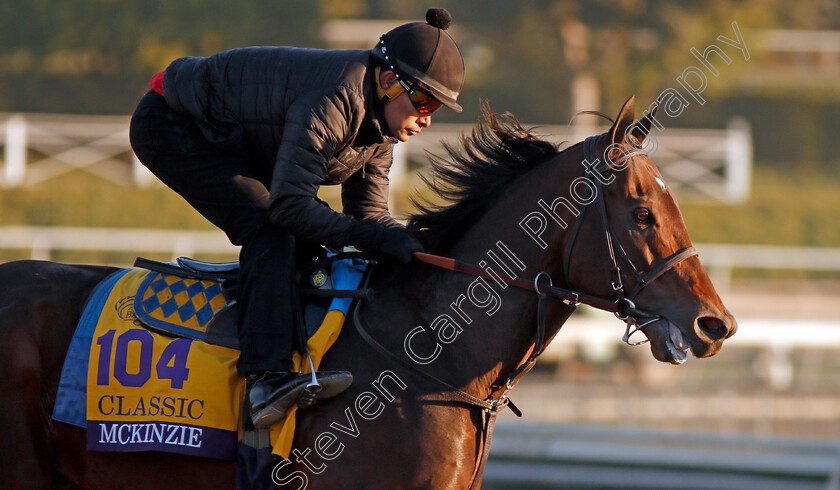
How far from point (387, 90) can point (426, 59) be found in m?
0.18

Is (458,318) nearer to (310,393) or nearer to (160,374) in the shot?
(310,393)

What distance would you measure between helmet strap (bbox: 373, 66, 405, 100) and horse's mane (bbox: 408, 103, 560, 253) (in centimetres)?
29

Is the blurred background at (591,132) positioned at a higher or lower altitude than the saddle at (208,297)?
higher

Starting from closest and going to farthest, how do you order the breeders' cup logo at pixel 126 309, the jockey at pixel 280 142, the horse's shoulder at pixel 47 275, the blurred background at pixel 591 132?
the jockey at pixel 280 142, the breeders' cup logo at pixel 126 309, the horse's shoulder at pixel 47 275, the blurred background at pixel 591 132

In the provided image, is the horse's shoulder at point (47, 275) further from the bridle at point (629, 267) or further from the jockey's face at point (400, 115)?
the bridle at point (629, 267)

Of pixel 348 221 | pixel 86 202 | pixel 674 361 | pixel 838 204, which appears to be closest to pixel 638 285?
pixel 674 361

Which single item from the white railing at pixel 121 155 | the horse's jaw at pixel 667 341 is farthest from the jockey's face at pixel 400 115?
the white railing at pixel 121 155

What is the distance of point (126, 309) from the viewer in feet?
11.1

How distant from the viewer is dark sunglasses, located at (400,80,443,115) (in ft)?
10.7

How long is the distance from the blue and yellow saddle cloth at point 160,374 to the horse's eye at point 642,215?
1.01 m

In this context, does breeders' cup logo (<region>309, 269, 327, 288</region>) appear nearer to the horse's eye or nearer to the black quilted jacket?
the black quilted jacket

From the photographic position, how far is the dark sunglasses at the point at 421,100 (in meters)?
3.26

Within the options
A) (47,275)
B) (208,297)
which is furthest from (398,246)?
(47,275)

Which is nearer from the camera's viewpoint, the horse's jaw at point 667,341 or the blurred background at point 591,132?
the horse's jaw at point 667,341
